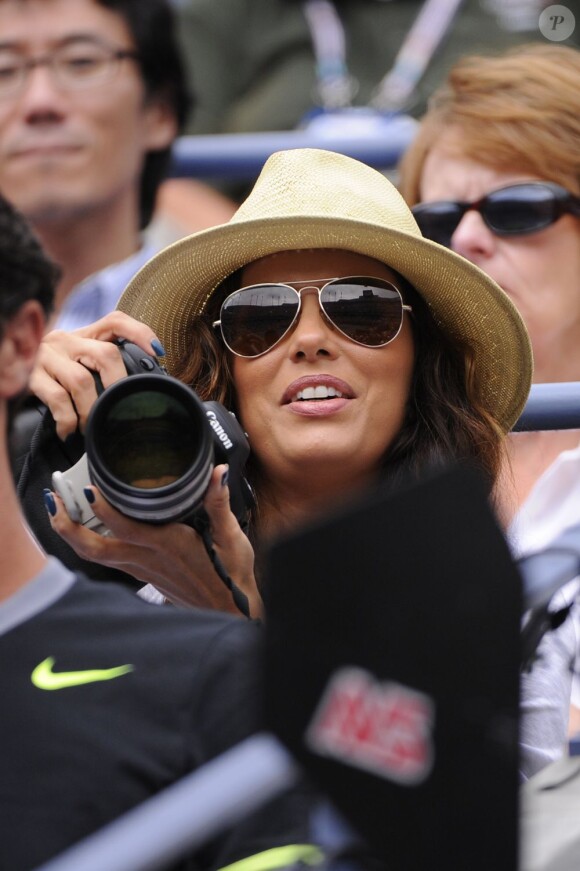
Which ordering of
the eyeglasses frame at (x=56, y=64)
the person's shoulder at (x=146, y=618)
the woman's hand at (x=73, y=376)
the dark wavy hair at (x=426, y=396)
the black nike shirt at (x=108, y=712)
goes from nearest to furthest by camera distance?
the black nike shirt at (x=108, y=712) → the person's shoulder at (x=146, y=618) → the woman's hand at (x=73, y=376) → the dark wavy hair at (x=426, y=396) → the eyeglasses frame at (x=56, y=64)

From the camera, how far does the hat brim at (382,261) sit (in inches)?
81.1

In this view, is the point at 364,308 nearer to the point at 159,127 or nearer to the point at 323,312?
the point at 323,312

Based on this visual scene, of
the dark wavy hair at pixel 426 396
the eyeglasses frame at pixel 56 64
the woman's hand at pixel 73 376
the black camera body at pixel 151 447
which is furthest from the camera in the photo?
the eyeglasses frame at pixel 56 64

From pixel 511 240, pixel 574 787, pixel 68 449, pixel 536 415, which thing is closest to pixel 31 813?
pixel 574 787

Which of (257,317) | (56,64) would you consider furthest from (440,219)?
(56,64)

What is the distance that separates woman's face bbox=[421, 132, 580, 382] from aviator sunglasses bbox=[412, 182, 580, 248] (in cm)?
1

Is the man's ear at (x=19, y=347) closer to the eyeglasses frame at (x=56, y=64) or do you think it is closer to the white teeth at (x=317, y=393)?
the white teeth at (x=317, y=393)

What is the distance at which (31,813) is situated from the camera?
4.19 feet

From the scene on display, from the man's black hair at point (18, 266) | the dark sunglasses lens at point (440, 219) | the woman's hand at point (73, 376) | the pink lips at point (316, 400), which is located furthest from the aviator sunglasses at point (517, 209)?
the man's black hair at point (18, 266)

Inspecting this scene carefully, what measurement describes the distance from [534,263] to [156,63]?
47.6 inches

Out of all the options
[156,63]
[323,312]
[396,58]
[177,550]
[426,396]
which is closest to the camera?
[177,550]

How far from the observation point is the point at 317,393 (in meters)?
2.05

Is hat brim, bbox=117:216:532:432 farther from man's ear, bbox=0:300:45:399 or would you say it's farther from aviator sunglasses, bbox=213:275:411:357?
man's ear, bbox=0:300:45:399

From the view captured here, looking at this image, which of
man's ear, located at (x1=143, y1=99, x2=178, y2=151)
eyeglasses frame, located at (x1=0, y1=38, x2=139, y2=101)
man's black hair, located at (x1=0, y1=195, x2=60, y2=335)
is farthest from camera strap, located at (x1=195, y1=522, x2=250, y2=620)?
man's ear, located at (x1=143, y1=99, x2=178, y2=151)
